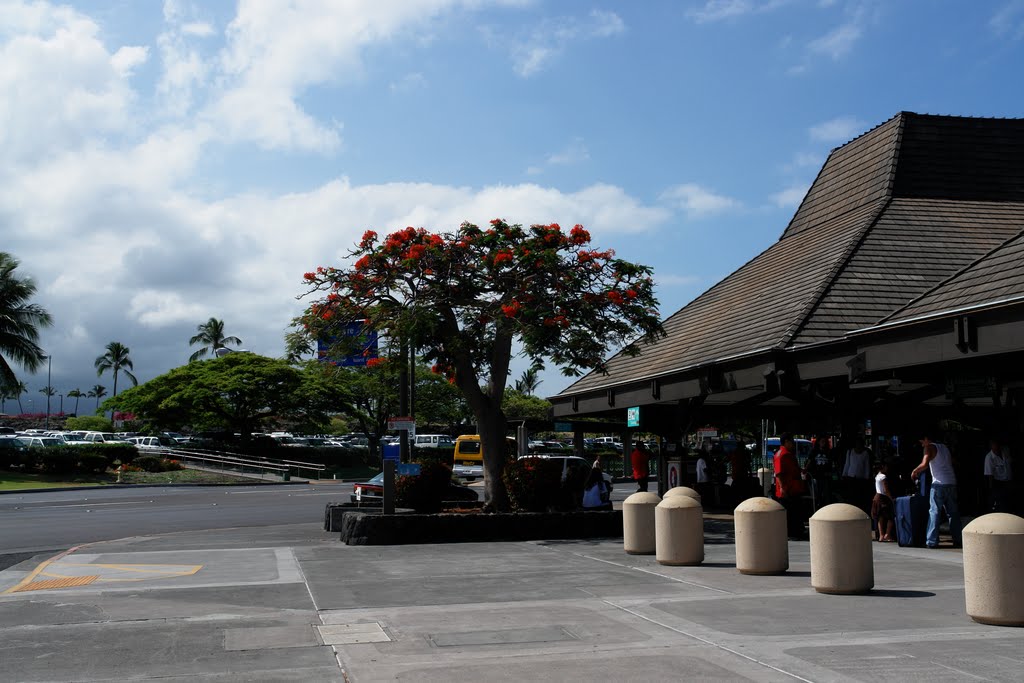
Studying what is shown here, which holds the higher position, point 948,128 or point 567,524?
point 948,128

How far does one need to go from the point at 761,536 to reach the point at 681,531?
1372mm

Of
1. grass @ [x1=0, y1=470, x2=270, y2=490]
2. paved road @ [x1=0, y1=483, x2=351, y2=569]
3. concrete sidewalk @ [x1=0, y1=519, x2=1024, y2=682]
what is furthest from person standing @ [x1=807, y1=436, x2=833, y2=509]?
grass @ [x1=0, y1=470, x2=270, y2=490]

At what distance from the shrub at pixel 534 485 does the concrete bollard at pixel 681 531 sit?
5907 mm

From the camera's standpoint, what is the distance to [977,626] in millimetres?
8266

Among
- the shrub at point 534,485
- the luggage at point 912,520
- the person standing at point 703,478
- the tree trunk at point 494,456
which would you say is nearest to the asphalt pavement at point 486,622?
the luggage at point 912,520

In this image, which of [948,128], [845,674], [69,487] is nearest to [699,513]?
[845,674]

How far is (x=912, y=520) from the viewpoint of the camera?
1494cm

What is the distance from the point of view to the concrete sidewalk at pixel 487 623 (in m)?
7.01

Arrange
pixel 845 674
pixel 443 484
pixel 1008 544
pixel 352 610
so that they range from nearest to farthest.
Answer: pixel 845 674 → pixel 1008 544 → pixel 352 610 → pixel 443 484

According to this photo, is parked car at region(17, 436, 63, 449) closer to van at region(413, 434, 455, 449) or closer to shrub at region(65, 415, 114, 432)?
van at region(413, 434, 455, 449)

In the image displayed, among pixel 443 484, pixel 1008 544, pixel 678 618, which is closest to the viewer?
pixel 1008 544

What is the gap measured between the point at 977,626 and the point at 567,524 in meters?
10.0

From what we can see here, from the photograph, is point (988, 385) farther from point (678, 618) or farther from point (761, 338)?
point (678, 618)

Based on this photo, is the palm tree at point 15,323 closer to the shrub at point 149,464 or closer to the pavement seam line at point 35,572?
the shrub at point 149,464
